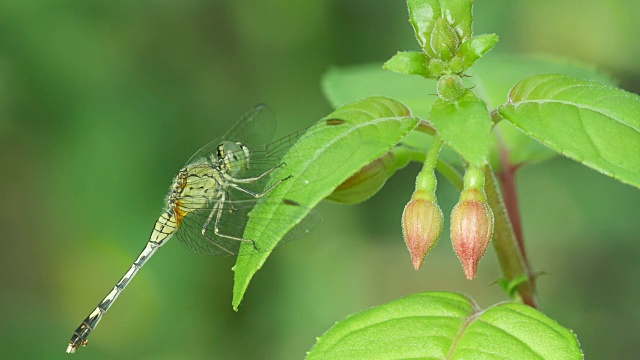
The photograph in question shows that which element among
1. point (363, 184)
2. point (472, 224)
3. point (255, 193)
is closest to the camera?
point (472, 224)

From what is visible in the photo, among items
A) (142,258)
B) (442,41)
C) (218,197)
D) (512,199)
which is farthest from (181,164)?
(442,41)

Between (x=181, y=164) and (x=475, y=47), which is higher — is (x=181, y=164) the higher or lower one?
the lower one

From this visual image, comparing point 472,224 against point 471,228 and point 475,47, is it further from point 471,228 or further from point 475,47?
point 475,47

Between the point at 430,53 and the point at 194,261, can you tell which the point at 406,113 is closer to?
the point at 430,53

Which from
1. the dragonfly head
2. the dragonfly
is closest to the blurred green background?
the dragonfly

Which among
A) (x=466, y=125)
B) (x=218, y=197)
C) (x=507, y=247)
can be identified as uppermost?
(x=466, y=125)

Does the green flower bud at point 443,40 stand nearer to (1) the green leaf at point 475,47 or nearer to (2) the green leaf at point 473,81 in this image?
(1) the green leaf at point 475,47
